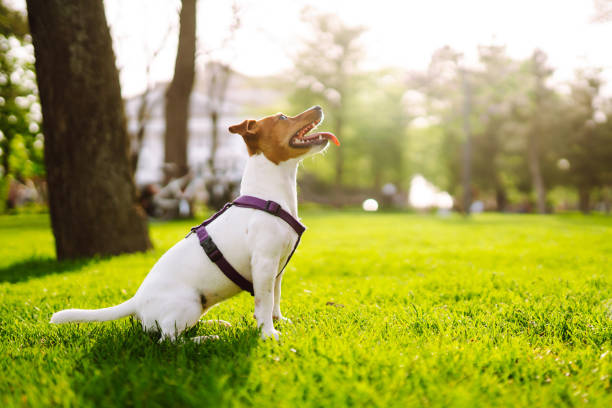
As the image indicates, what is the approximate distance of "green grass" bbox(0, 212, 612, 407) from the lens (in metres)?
2.29

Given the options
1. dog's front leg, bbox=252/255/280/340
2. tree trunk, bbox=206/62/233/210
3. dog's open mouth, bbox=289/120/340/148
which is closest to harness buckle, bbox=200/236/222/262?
dog's front leg, bbox=252/255/280/340

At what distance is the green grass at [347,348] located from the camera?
7.51 feet

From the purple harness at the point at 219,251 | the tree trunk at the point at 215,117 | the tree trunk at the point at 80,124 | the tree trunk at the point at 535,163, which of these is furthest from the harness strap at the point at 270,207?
the tree trunk at the point at 535,163

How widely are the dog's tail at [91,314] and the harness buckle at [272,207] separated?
1149 millimetres

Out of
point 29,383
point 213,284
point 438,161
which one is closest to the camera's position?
point 29,383

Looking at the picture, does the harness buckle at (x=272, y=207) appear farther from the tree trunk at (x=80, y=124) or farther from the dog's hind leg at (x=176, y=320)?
the tree trunk at (x=80, y=124)

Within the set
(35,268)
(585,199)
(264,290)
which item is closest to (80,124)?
(35,268)

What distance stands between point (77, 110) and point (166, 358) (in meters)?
4.96

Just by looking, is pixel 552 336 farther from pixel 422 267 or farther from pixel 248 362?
pixel 422 267

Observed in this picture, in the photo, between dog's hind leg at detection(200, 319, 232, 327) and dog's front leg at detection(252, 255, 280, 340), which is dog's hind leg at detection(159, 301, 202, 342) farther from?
dog's hind leg at detection(200, 319, 232, 327)

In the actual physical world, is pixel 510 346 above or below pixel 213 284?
below

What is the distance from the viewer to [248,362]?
2.64 meters

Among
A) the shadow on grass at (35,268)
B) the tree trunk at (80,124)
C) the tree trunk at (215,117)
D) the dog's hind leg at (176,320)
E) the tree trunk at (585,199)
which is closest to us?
the dog's hind leg at (176,320)

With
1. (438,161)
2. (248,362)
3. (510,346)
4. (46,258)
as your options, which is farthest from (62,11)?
(438,161)
